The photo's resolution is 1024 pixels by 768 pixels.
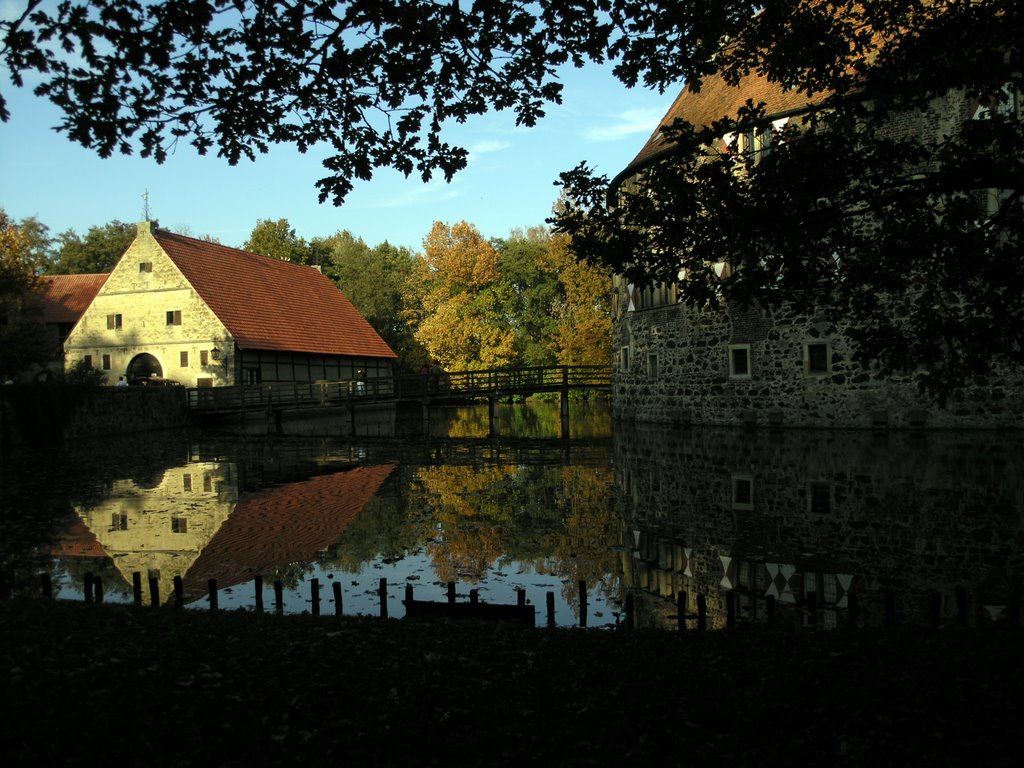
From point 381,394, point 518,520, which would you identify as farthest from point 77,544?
point 381,394

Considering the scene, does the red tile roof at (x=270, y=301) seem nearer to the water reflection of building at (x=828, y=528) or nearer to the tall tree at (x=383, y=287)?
the tall tree at (x=383, y=287)

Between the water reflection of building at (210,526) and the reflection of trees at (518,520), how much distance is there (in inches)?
48.4

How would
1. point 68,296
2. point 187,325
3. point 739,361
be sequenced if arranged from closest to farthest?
1. point 739,361
2. point 187,325
3. point 68,296

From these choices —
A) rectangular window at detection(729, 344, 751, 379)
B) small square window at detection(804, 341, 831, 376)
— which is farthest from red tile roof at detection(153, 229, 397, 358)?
small square window at detection(804, 341, 831, 376)

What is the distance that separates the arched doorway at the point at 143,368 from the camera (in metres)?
40.0

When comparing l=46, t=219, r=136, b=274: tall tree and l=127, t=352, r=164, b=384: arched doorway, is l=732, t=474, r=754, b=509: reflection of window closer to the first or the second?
l=127, t=352, r=164, b=384: arched doorway

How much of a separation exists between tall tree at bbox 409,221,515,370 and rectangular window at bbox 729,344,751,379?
2728cm

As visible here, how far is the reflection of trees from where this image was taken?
885cm

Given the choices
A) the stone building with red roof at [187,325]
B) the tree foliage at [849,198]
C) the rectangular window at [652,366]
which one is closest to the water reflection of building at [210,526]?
the tree foliage at [849,198]

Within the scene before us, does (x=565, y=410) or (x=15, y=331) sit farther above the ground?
(x=15, y=331)

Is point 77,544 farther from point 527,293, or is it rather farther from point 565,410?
point 527,293

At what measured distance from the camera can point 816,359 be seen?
22.8 meters

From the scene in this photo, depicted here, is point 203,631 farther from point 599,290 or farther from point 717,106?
point 599,290

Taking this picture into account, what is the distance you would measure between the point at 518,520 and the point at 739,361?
1456 centimetres
